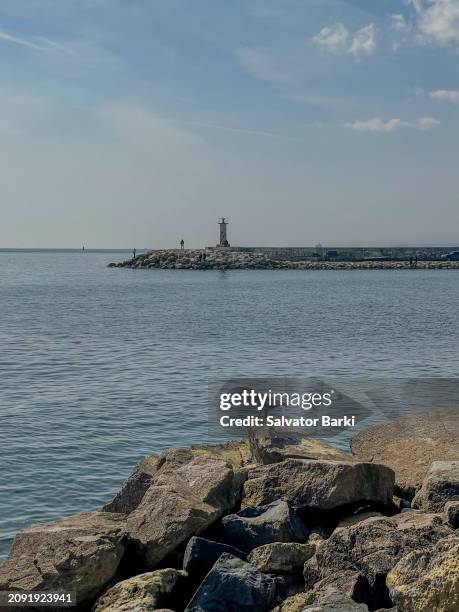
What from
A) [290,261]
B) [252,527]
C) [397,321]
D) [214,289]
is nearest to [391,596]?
[252,527]

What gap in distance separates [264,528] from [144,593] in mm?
2047

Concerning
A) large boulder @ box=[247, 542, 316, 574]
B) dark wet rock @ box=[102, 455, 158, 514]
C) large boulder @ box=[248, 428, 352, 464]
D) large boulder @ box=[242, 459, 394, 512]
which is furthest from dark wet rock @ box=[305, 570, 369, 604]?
dark wet rock @ box=[102, 455, 158, 514]

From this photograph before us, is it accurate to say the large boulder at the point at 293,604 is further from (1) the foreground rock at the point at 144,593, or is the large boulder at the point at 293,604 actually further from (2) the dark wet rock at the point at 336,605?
(1) the foreground rock at the point at 144,593

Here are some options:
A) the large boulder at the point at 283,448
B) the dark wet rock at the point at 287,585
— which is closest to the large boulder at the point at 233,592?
the dark wet rock at the point at 287,585

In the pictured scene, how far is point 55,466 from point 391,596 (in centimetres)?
1023

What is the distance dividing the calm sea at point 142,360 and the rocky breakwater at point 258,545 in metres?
3.40

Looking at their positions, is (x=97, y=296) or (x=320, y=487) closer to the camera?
(x=320, y=487)

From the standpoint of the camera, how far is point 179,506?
33.7 feet

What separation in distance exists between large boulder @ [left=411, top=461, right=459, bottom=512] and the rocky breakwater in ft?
0.05

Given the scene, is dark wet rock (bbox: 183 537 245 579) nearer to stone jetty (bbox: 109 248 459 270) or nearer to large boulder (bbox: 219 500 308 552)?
large boulder (bbox: 219 500 308 552)

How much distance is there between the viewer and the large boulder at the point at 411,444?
44.4 ft

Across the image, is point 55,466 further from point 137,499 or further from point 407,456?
point 407,456

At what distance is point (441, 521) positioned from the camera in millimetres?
9727

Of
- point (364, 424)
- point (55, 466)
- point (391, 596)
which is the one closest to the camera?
point (391, 596)
